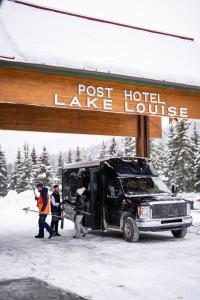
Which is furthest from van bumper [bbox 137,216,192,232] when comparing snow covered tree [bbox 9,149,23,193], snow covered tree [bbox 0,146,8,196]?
snow covered tree [bbox 9,149,23,193]

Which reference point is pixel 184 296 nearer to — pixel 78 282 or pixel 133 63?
pixel 78 282

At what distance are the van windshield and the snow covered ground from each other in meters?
1.53

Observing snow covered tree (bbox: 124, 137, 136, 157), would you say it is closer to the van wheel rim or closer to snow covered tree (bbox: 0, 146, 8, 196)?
snow covered tree (bbox: 0, 146, 8, 196)

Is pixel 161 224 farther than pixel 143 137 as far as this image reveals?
No

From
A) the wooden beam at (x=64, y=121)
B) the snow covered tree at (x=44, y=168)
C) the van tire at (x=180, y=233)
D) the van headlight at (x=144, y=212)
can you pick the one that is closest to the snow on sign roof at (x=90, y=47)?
the van headlight at (x=144, y=212)

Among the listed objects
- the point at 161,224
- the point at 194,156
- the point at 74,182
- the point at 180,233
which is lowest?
the point at 180,233

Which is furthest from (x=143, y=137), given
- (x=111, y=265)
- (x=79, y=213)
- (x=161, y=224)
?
(x=111, y=265)

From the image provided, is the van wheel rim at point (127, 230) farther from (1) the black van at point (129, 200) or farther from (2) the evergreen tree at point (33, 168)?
(2) the evergreen tree at point (33, 168)

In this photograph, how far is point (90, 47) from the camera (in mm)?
13422

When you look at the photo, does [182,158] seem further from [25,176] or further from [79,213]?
[79,213]

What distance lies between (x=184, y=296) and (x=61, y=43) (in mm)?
9212

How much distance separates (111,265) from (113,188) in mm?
5297

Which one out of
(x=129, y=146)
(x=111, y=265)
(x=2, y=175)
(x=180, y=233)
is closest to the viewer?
(x=111, y=265)

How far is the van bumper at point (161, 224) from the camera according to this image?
12078 millimetres
